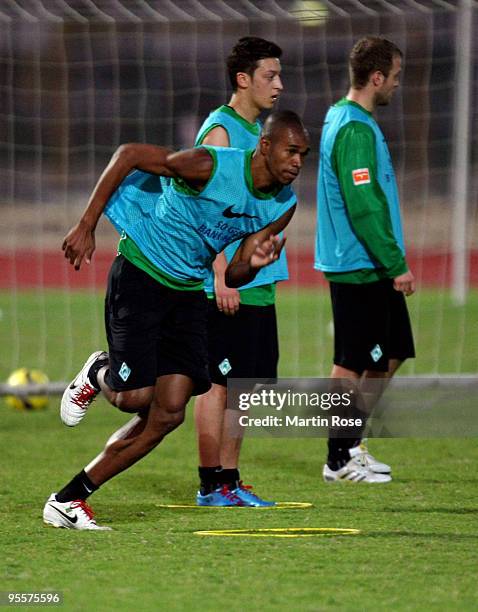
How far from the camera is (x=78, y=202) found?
26312 mm

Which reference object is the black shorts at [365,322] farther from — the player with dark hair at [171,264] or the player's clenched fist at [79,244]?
the player's clenched fist at [79,244]

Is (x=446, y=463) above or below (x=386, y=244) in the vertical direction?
below

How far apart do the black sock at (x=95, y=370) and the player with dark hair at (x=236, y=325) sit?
62 cm

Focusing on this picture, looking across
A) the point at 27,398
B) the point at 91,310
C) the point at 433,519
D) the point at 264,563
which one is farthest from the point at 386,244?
the point at 91,310

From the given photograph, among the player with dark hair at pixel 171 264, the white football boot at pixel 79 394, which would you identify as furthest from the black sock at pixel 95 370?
the player with dark hair at pixel 171 264

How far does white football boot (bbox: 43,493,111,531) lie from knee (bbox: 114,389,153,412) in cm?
43

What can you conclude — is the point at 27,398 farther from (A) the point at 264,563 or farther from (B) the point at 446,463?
(A) the point at 264,563

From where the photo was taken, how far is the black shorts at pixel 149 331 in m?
5.57

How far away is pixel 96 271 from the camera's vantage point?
20.8 m

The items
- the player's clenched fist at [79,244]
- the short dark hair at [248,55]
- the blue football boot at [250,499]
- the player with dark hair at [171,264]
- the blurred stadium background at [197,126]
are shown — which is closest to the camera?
the player's clenched fist at [79,244]

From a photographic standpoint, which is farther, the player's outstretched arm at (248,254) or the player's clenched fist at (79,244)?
the player's outstretched arm at (248,254)

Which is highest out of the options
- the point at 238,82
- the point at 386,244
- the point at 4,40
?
the point at 4,40

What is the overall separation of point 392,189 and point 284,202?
160 cm

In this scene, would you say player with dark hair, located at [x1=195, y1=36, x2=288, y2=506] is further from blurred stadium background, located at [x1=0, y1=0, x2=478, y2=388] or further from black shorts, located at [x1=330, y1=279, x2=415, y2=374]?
blurred stadium background, located at [x1=0, y1=0, x2=478, y2=388]
